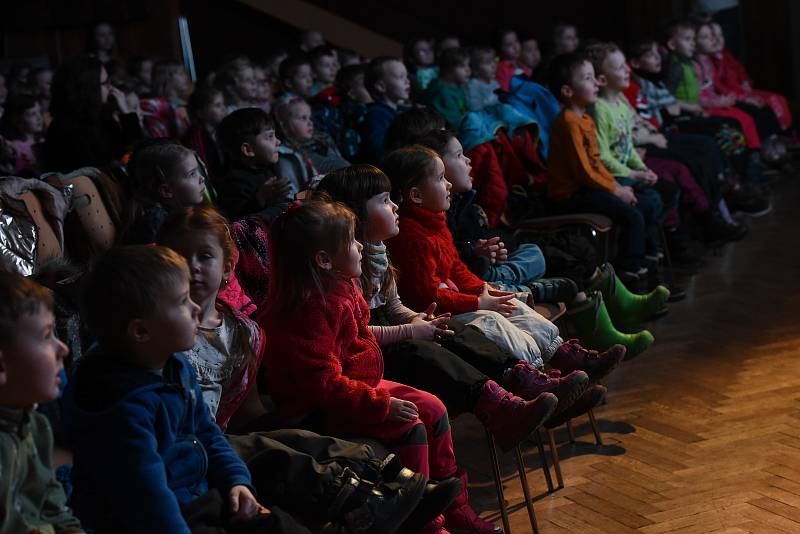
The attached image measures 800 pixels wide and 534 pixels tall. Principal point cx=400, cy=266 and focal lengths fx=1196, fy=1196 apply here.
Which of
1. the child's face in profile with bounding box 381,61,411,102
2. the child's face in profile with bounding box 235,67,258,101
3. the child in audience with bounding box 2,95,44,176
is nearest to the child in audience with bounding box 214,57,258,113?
the child's face in profile with bounding box 235,67,258,101

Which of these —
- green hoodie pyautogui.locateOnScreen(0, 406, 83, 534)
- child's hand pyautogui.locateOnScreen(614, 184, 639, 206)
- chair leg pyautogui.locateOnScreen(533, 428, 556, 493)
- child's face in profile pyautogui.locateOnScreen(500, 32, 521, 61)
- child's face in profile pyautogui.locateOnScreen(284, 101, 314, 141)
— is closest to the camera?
green hoodie pyautogui.locateOnScreen(0, 406, 83, 534)

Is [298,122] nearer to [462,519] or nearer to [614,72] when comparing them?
[614,72]

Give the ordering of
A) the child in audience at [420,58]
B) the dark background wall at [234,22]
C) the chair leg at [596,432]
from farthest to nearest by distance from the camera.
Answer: the dark background wall at [234,22], the child in audience at [420,58], the chair leg at [596,432]

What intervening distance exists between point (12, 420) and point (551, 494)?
1.73m

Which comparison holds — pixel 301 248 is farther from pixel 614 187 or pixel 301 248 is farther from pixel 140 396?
pixel 614 187

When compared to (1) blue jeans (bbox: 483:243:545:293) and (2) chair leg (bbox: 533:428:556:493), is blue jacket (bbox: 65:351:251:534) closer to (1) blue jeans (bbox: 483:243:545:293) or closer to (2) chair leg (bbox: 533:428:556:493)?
(2) chair leg (bbox: 533:428:556:493)

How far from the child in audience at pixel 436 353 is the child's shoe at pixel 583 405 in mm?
84

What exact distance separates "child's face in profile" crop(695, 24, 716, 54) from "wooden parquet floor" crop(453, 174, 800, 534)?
3.21 metres

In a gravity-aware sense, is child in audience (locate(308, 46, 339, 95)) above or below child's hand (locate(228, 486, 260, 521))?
below

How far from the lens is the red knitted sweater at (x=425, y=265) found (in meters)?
3.30

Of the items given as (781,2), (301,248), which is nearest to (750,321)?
(301,248)

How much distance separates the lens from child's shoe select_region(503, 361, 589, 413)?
286cm

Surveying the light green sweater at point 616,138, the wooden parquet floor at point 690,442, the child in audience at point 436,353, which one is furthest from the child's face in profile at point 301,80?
the child in audience at point 436,353

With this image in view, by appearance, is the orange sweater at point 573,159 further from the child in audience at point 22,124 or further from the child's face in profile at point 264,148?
the child in audience at point 22,124
